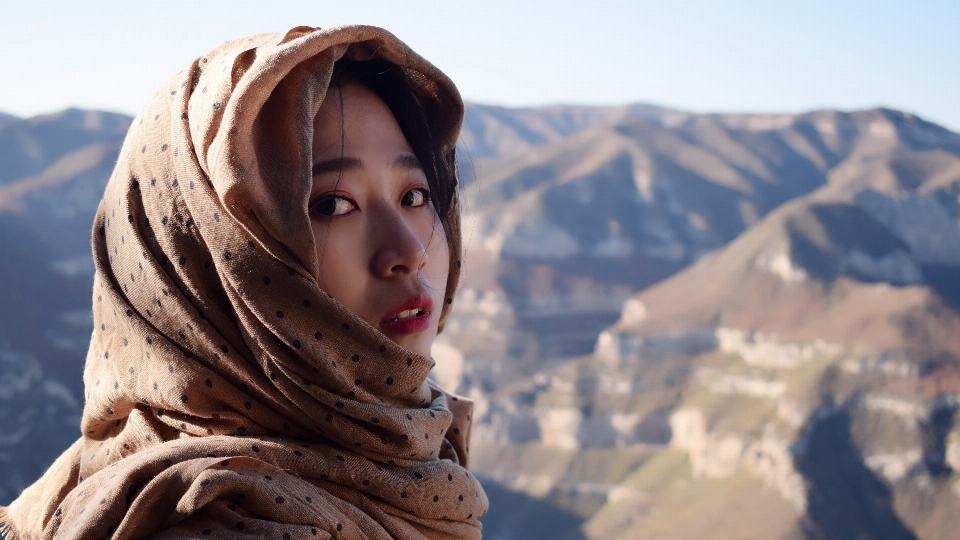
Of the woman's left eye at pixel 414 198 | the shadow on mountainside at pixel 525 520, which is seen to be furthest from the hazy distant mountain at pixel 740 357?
the woman's left eye at pixel 414 198

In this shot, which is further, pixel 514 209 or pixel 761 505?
pixel 514 209

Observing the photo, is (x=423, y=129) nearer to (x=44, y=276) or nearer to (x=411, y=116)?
(x=411, y=116)

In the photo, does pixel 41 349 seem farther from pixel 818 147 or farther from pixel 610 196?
pixel 818 147

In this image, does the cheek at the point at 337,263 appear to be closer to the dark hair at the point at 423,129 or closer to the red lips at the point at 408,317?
the red lips at the point at 408,317

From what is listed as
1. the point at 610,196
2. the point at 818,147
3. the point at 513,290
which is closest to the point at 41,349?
the point at 513,290

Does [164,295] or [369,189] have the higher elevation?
[369,189]
